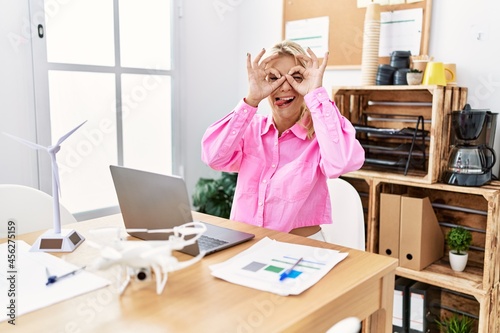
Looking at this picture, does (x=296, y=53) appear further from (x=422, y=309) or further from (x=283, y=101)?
(x=422, y=309)

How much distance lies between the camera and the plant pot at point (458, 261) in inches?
84.0

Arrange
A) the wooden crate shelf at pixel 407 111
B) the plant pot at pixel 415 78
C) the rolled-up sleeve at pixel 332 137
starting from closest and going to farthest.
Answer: the rolled-up sleeve at pixel 332 137 < the wooden crate shelf at pixel 407 111 < the plant pot at pixel 415 78

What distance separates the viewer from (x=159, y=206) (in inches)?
43.3

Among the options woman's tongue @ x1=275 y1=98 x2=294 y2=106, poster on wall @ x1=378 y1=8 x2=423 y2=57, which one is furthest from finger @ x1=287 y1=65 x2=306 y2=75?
poster on wall @ x1=378 y1=8 x2=423 y2=57

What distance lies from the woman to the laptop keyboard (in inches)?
16.0

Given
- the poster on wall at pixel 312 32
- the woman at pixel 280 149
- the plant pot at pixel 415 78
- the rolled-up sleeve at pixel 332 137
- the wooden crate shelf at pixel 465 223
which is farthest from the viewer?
the poster on wall at pixel 312 32

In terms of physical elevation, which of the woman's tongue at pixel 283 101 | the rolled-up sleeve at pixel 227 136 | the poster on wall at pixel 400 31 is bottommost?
the rolled-up sleeve at pixel 227 136

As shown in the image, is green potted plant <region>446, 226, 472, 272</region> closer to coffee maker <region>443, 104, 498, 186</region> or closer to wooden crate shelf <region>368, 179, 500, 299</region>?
wooden crate shelf <region>368, 179, 500, 299</region>

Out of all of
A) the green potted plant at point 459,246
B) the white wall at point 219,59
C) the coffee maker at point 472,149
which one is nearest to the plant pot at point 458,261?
the green potted plant at point 459,246

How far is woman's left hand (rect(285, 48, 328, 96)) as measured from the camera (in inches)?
61.7

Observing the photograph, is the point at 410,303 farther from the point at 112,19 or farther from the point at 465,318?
the point at 112,19

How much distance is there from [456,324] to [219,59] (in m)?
2.09

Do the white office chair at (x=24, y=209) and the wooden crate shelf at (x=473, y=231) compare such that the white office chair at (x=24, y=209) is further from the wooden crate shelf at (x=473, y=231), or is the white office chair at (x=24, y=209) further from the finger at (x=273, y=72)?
the wooden crate shelf at (x=473, y=231)

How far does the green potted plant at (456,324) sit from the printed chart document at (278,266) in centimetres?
133
